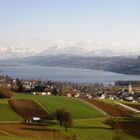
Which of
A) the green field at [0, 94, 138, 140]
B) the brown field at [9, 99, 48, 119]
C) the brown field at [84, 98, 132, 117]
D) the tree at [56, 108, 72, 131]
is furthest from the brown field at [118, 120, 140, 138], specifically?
the brown field at [9, 99, 48, 119]

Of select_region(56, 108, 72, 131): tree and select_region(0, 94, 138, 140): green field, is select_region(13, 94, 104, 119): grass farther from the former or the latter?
select_region(56, 108, 72, 131): tree

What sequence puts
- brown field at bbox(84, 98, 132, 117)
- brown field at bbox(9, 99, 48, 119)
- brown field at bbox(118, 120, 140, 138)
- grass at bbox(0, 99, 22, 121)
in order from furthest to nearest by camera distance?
brown field at bbox(84, 98, 132, 117) → brown field at bbox(9, 99, 48, 119) → grass at bbox(0, 99, 22, 121) → brown field at bbox(118, 120, 140, 138)

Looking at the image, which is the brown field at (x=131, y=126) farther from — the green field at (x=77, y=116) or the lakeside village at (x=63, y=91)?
the lakeside village at (x=63, y=91)

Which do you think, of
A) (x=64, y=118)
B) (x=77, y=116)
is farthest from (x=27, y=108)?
(x=64, y=118)

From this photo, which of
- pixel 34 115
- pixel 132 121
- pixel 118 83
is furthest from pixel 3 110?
pixel 118 83

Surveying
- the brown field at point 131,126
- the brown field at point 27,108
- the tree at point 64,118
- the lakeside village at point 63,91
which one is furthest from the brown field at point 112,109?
the lakeside village at point 63,91

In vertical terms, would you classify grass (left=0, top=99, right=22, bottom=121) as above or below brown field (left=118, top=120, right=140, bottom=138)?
above

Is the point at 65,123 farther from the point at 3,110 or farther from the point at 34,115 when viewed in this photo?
the point at 3,110
